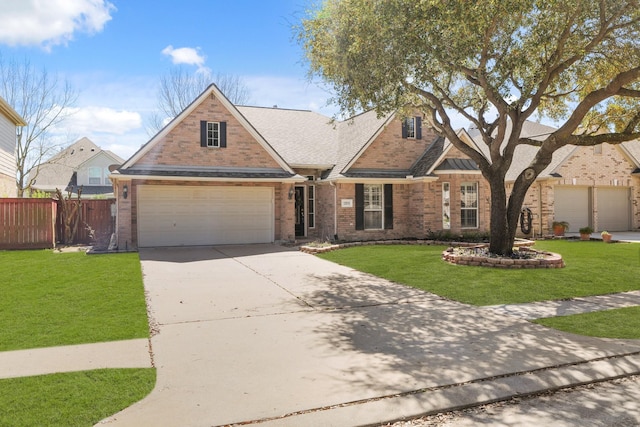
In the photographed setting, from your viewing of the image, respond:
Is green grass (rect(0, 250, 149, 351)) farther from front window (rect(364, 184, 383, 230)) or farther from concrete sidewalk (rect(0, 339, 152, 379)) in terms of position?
front window (rect(364, 184, 383, 230))

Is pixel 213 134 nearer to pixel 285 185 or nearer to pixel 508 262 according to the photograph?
pixel 285 185

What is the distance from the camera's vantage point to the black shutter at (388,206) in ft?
62.5

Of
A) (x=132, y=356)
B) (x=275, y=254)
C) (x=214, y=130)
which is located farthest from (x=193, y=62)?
(x=132, y=356)

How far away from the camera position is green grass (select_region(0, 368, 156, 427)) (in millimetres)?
3469

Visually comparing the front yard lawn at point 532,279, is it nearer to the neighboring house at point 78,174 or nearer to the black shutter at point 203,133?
the black shutter at point 203,133

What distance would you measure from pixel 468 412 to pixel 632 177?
84.9ft

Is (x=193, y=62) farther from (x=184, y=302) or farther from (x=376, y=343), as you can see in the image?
(x=376, y=343)

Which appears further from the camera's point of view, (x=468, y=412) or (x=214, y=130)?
(x=214, y=130)

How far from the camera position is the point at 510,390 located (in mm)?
4215

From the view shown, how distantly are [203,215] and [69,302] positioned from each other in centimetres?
974

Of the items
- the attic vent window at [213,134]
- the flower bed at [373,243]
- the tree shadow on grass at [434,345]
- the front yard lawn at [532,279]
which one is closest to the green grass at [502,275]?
the front yard lawn at [532,279]

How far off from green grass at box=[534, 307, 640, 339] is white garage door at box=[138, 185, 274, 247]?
1294cm

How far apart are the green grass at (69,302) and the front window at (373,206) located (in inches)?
387

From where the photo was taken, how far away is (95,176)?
3625 cm
